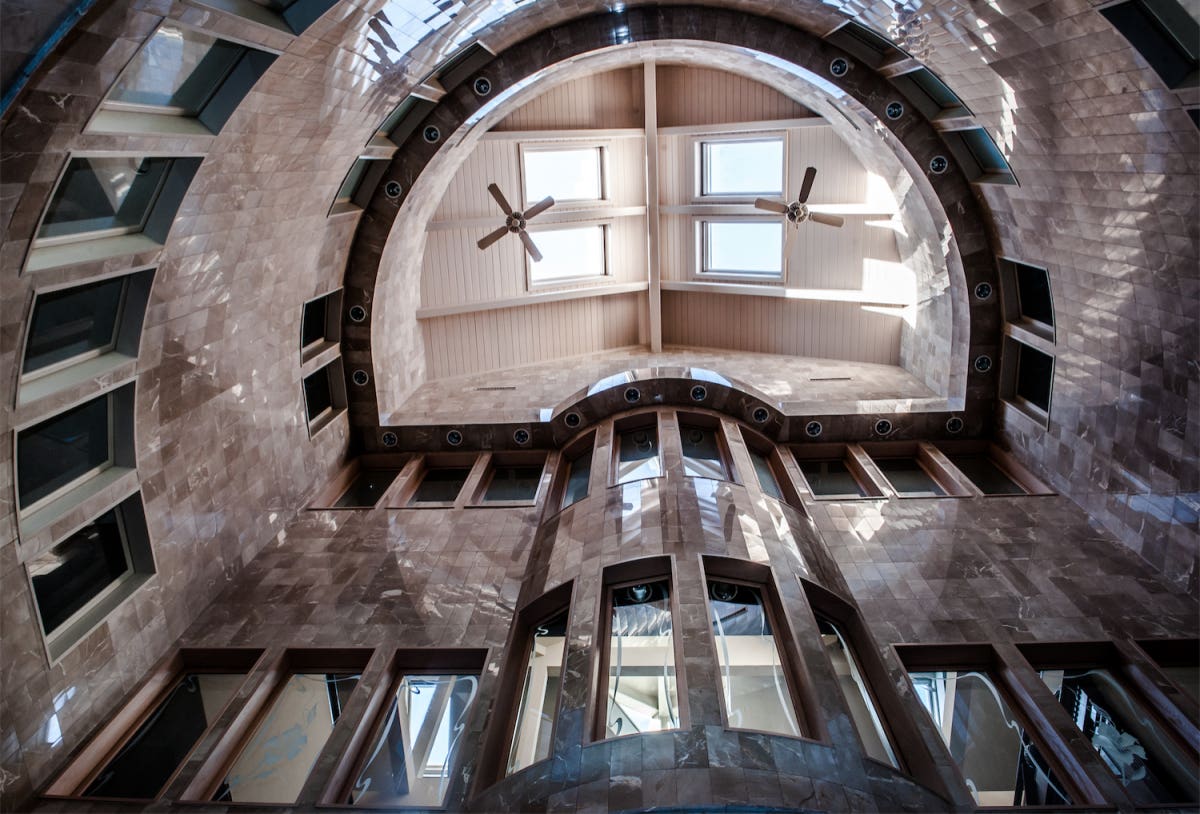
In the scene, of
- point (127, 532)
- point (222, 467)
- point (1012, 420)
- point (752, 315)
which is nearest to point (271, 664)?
point (127, 532)

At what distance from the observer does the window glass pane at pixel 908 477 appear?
11719 millimetres

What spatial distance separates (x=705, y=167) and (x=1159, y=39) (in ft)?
34.8

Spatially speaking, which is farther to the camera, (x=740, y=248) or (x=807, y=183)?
(x=740, y=248)

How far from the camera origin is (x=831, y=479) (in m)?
12.4

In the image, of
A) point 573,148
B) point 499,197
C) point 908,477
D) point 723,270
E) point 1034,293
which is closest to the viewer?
point 1034,293

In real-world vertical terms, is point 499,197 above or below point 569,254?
above

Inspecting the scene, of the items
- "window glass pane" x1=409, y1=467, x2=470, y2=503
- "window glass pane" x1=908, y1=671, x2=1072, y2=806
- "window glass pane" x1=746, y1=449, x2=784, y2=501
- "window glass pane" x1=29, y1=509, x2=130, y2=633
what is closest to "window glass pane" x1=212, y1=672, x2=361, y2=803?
"window glass pane" x1=29, y1=509, x2=130, y2=633

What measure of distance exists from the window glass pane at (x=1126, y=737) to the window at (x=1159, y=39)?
5.80 metres

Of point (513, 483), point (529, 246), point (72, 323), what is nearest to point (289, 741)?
point (72, 323)

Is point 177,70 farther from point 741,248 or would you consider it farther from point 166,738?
point 741,248

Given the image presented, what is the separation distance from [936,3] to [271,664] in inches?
405

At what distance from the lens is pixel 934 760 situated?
20.8 feet

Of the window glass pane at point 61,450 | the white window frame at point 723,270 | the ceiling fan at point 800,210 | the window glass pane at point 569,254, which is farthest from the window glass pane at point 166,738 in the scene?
the white window frame at point 723,270

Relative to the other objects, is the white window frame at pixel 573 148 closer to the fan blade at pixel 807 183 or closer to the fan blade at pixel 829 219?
the fan blade at pixel 807 183
